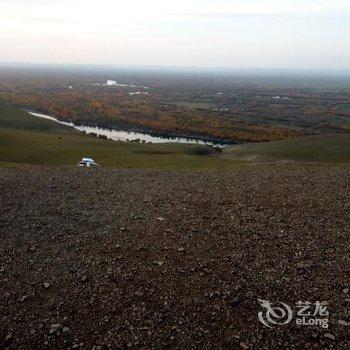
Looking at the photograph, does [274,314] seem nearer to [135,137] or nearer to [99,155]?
[99,155]

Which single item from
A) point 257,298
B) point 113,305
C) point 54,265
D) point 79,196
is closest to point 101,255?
point 54,265

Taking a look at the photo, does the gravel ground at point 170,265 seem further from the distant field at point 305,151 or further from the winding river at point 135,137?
the winding river at point 135,137

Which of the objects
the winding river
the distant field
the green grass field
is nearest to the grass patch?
the winding river

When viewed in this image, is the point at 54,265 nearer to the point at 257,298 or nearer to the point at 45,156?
the point at 257,298

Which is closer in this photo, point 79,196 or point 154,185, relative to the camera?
point 79,196

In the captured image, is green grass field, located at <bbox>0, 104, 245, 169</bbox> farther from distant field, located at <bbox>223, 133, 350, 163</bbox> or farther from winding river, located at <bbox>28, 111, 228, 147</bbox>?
winding river, located at <bbox>28, 111, 228, 147</bbox>

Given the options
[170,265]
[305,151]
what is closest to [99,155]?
[305,151]
